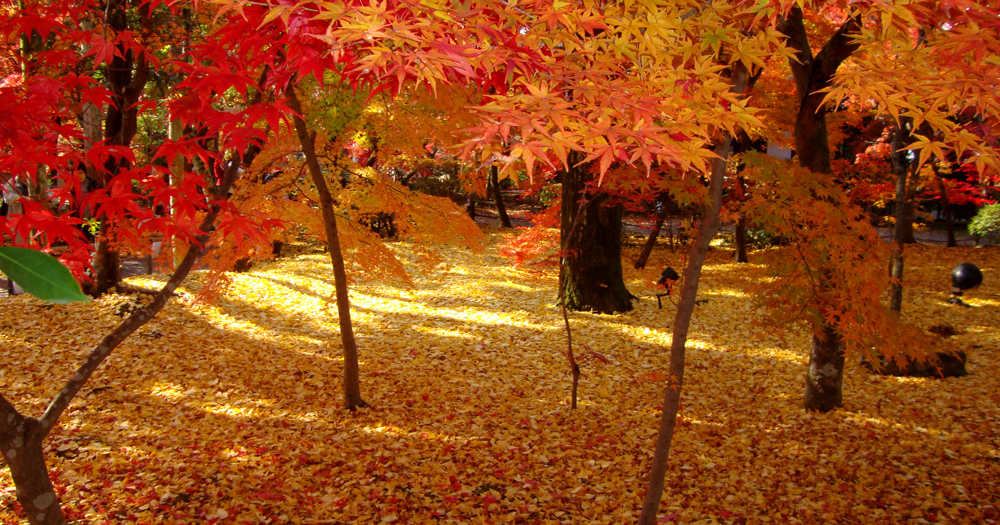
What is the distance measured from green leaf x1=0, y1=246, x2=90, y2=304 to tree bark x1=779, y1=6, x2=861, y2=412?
502 cm

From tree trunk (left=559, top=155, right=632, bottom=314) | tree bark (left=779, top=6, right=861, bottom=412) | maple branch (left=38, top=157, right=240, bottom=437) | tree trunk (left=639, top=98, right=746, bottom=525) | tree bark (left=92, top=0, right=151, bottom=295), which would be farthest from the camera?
tree trunk (left=559, top=155, right=632, bottom=314)

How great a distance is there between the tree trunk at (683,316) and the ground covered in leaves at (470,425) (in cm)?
61

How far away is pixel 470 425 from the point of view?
5062 millimetres

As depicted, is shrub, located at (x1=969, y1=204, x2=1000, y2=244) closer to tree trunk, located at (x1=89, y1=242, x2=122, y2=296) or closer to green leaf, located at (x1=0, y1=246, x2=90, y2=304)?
green leaf, located at (x1=0, y1=246, x2=90, y2=304)

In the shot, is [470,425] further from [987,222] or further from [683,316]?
[987,222]

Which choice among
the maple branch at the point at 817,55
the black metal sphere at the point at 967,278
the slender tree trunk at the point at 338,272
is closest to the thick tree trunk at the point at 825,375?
the maple branch at the point at 817,55

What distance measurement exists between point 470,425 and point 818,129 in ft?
13.4

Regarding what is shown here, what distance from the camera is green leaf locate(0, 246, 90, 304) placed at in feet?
1.82

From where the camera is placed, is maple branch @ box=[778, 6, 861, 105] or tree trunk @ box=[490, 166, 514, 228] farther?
tree trunk @ box=[490, 166, 514, 228]

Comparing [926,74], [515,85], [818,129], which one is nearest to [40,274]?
[515,85]

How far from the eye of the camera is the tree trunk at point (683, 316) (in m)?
3.21

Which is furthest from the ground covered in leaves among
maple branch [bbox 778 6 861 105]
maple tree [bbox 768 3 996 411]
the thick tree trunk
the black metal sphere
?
maple tree [bbox 768 3 996 411]

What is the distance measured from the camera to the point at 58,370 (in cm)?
568

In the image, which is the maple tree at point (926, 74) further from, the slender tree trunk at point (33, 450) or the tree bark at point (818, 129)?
the slender tree trunk at point (33, 450)
